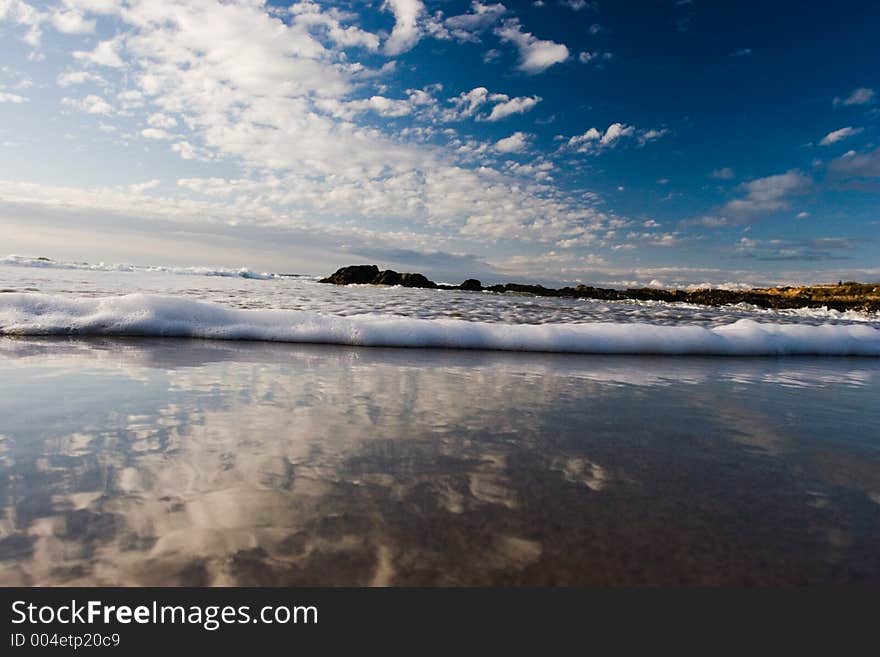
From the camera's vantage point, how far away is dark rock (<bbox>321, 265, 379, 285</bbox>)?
31.8m

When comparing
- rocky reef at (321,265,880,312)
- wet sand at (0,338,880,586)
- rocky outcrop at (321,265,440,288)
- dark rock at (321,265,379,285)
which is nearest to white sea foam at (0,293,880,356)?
wet sand at (0,338,880,586)

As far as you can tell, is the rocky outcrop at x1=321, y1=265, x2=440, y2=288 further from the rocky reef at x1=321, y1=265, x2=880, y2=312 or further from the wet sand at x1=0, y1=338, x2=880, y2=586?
the wet sand at x1=0, y1=338, x2=880, y2=586

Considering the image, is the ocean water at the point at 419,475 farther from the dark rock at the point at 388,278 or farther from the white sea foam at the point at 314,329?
the dark rock at the point at 388,278

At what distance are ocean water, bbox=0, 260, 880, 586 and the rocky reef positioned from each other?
19.5 meters

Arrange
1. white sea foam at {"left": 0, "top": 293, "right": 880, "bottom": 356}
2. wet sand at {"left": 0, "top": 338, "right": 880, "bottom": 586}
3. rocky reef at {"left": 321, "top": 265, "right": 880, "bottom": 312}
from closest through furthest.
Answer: wet sand at {"left": 0, "top": 338, "right": 880, "bottom": 586}
white sea foam at {"left": 0, "top": 293, "right": 880, "bottom": 356}
rocky reef at {"left": 321, "top": 265, "right": 880, "bottom": 312}

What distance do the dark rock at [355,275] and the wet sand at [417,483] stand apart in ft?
92.5

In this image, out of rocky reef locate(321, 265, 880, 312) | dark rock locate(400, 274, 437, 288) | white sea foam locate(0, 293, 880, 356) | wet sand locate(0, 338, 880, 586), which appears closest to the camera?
wet sand locate(0, 338, 880, 586)

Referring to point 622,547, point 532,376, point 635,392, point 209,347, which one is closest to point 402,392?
point 532,376

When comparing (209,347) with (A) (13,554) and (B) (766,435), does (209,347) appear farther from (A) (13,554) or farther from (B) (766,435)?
(B) (766,435)

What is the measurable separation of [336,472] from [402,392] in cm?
159

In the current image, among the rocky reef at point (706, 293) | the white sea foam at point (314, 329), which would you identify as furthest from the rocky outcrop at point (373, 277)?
the white sea foam at point (314, 329)

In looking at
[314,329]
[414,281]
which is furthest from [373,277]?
[314,329]

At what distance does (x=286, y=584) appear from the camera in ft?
4.14

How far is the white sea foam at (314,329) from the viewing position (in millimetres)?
5988
